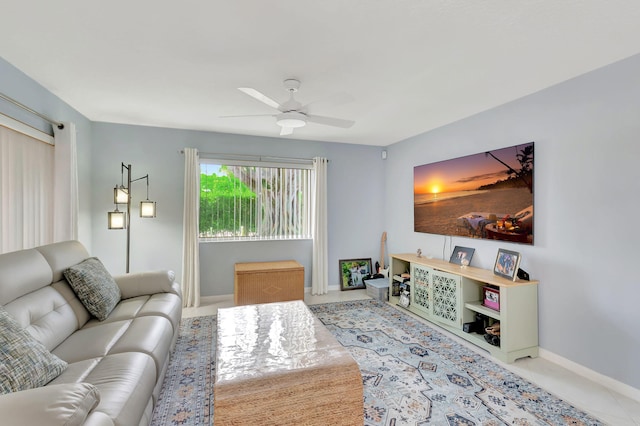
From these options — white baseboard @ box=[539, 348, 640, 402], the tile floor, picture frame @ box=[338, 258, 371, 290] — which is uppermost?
picture frame @ box=[338, 258, 371, 290]

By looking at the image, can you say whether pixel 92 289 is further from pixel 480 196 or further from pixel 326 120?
pixel 480 196

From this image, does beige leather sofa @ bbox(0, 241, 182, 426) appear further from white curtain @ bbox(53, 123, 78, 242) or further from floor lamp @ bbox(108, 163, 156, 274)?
floor lamp @ bbox(108, 163, 156, 274)

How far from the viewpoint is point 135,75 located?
2465mm

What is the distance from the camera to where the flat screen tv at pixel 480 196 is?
2844 millimetres

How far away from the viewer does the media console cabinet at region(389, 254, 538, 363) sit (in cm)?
260

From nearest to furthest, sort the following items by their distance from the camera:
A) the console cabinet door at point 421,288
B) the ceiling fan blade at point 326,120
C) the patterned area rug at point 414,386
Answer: the patterned area rug at point 414,386
the ceiling fan blade at point 326,120
the console cabinet door at point 421,288

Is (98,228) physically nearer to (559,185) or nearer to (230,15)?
(230,15)

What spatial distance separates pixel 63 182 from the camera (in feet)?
9.55

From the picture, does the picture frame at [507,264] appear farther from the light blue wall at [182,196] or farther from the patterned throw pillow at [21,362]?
the patterned throw pillow at [21,362]

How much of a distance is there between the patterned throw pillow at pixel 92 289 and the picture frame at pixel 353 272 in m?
3.18

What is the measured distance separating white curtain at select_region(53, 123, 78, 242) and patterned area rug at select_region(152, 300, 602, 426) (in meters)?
1.56

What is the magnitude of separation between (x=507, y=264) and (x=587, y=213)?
0.75 meters

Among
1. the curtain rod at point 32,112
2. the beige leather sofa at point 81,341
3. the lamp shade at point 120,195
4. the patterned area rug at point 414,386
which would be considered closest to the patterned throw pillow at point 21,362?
the beige leather sofa at point 81,341

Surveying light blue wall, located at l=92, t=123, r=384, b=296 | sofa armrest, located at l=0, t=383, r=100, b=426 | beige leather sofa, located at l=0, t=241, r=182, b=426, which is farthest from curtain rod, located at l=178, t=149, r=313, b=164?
sofa armrest, located at l=0, t=383, r=100, b=426
